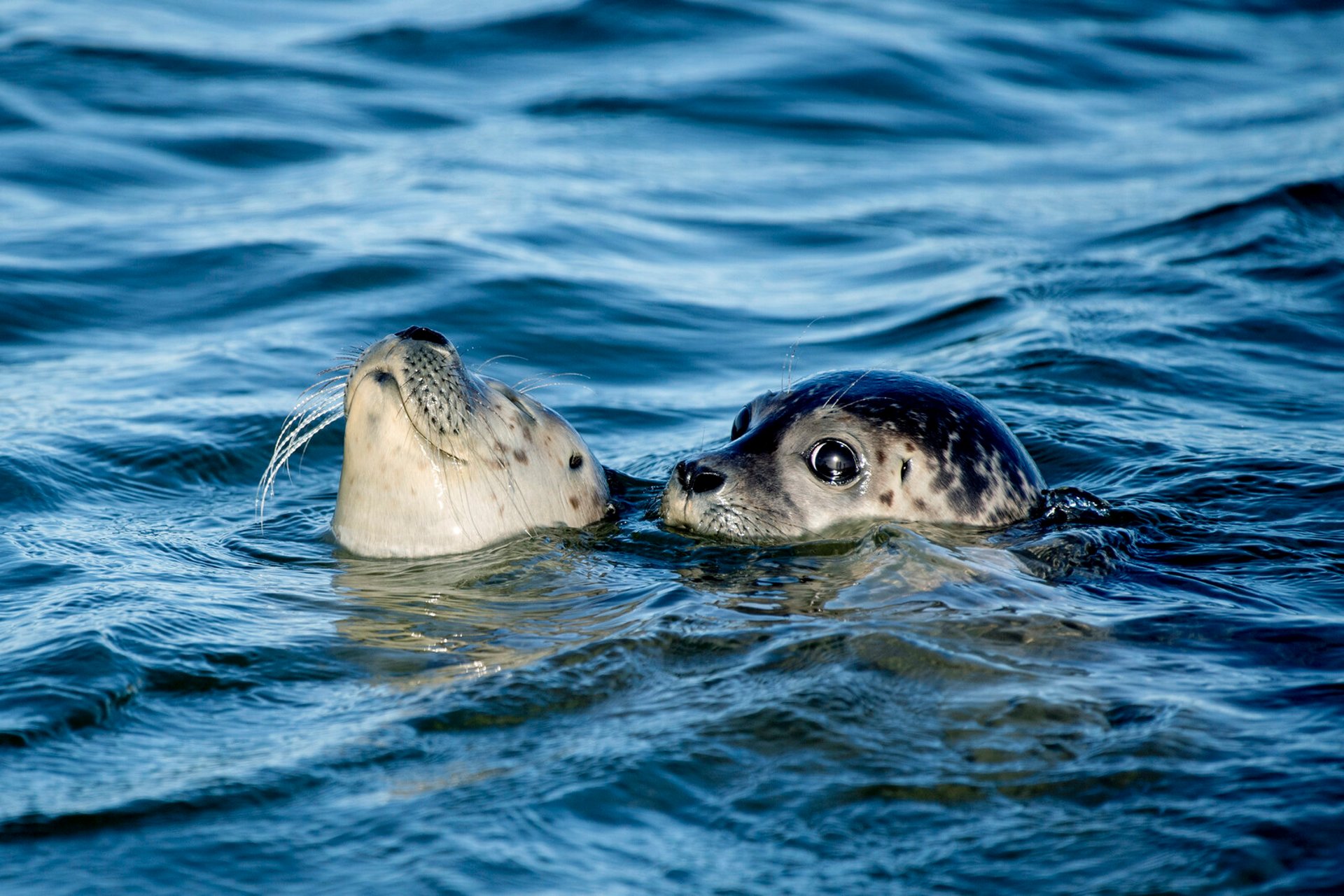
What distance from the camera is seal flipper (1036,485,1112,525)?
18.0ft

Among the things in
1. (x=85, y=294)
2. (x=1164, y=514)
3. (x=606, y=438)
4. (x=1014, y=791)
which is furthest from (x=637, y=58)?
(x=1014, y=791)

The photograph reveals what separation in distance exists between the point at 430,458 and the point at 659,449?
2213 mm

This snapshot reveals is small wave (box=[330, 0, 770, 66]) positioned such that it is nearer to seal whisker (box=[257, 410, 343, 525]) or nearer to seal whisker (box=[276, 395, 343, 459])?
seal whisker (box=[257, 410, 343, 525])

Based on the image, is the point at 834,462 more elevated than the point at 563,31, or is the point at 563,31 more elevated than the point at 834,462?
the point at 563,31

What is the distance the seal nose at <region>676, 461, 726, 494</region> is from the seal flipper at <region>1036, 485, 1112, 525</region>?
3.62 feet

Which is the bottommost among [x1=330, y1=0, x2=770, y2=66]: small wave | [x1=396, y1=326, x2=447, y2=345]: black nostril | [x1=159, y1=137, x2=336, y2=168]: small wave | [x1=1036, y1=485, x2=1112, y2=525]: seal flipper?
[x1=1036, y1=485, x2=1112, y2=525]: seal flipper

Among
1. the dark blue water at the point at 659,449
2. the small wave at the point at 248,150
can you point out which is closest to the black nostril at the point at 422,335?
the dark blue water at the point at 659,449

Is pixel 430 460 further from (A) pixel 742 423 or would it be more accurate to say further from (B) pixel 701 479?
(A) pixel 742 423

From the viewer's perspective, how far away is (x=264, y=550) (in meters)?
5.66

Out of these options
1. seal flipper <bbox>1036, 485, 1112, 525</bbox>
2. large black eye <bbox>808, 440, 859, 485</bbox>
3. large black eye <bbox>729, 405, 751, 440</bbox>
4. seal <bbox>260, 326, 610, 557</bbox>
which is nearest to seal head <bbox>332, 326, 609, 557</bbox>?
seal <bbox>260, 326, 610, 557</bbox>

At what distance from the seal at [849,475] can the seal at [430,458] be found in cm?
54

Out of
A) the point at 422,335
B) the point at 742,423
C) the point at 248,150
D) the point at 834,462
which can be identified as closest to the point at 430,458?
the point at 422,335

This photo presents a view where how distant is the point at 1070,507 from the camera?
566 cm

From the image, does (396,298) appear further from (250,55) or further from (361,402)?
(250,55)
